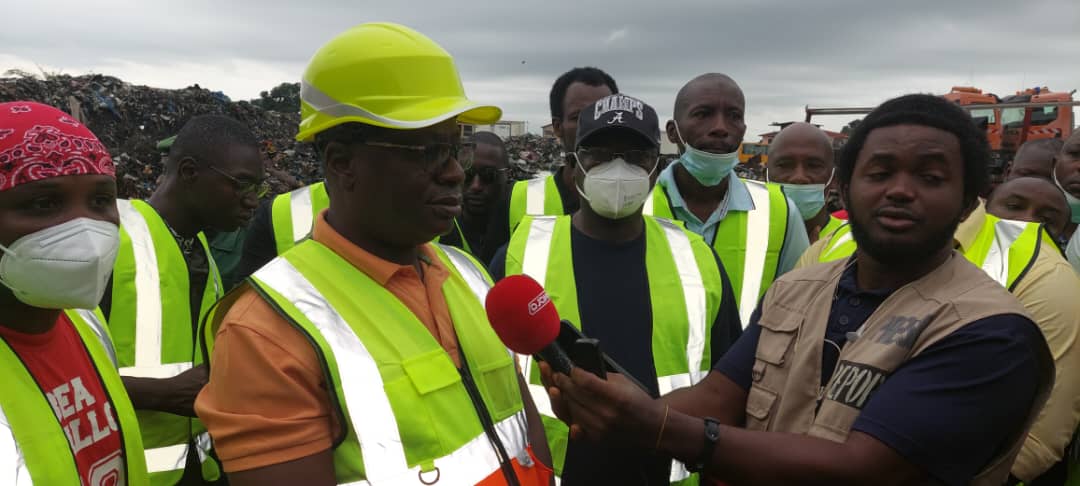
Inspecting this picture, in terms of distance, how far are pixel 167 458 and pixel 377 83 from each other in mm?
2259

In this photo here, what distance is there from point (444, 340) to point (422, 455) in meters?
0.37

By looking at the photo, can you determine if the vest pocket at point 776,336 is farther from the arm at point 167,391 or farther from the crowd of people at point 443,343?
the arm at point 167,391

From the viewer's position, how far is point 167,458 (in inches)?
124

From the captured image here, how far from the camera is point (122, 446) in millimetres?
2035

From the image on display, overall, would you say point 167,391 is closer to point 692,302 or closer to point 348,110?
point 348,110

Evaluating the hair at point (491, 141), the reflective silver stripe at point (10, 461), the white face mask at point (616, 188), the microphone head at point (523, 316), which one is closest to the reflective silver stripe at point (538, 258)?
the white face mask at point (616, 188)

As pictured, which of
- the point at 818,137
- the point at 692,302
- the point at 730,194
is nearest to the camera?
the point at 692,302

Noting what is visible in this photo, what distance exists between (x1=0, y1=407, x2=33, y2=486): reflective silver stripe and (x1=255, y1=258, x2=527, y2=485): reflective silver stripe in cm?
65

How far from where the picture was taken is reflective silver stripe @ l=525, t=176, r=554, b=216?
494cm

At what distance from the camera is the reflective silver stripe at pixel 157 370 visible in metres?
3.11

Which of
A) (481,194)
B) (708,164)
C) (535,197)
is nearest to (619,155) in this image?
(708,164)

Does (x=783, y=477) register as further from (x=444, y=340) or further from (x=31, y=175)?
(x=31, y=175)

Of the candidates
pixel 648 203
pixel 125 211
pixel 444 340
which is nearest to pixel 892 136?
pixel 444 340

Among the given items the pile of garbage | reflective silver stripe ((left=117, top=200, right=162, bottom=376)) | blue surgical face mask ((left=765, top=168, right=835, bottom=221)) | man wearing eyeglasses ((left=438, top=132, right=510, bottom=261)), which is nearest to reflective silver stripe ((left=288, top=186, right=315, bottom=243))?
reflective silver stripe ((left=117, top=200, right=162, bottom=376))
